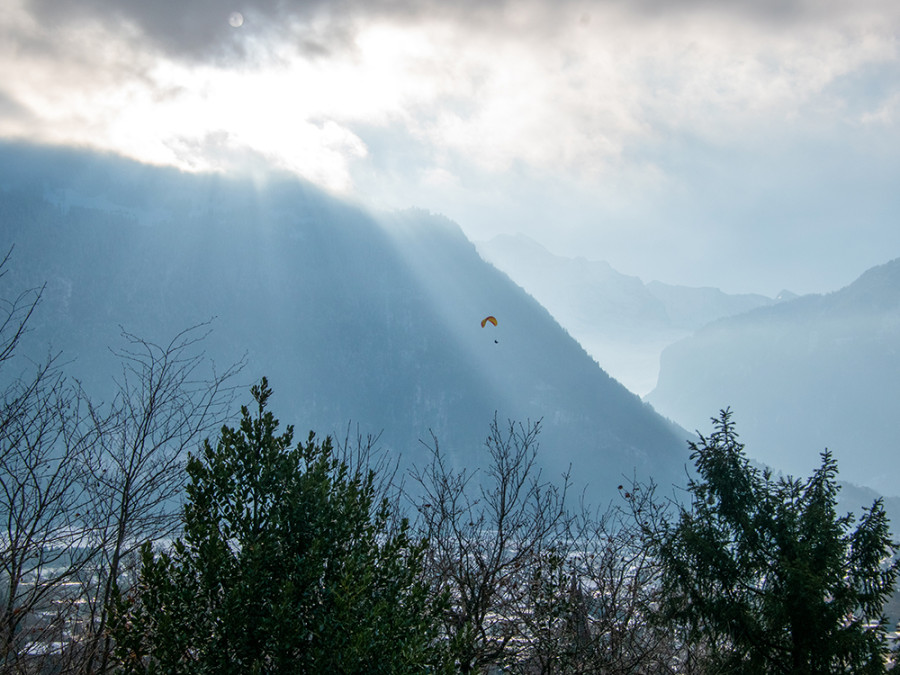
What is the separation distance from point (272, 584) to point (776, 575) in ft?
37.2

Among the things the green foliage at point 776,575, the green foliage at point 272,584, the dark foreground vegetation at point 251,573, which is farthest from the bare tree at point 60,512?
the green foliage at point 776,575

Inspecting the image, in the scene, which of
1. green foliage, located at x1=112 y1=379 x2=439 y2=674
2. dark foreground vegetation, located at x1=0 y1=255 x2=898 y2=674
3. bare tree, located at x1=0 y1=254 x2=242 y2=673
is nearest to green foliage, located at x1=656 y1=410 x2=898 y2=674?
dark foreground vegetation, located at x1=0 y1=255 x2=898 y2=674

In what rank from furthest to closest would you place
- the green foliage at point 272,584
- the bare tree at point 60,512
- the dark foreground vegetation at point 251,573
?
1. the bare tree at point 60,512
2. the dark foreground vegetation at point 251,573
3. the green foliage at point 272,584

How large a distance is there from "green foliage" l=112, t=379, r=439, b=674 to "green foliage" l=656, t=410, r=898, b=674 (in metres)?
8.94

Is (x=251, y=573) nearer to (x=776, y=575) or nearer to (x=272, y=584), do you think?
(x=272, y=584)

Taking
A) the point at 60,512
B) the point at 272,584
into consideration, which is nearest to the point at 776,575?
the point at 272,584

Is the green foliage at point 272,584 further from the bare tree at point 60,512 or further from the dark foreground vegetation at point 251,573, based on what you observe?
the bare tree at point 60,512

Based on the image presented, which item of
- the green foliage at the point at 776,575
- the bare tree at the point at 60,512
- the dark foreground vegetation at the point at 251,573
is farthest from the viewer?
the green foliage at the point at 776,575

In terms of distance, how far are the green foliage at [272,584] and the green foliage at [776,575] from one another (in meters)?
8.94

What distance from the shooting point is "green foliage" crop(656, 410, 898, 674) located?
1116 centimetres

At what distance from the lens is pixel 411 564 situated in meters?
5.55

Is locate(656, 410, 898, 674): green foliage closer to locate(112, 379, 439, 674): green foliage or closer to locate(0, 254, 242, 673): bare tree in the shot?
locate(112, 379, 439, 674): green foliage

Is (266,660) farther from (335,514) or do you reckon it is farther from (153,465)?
(153,465)

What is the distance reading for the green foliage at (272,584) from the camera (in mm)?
4602
